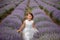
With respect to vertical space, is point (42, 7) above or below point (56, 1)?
below

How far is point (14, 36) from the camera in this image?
4.69 metres

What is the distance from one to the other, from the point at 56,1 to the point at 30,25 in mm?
4216

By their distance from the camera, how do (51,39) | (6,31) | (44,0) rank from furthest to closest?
(44,0)
(6,31)
(51,39)

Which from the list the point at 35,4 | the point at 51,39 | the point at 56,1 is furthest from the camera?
the point at 35,4

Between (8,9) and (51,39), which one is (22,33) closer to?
(51,39)

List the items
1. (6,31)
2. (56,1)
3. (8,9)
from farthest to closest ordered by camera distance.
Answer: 1. (8,9)
2. (56,1)
3. (6,31)

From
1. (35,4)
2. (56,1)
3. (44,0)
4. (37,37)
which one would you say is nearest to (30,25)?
(37,37)

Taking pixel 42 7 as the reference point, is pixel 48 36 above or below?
above

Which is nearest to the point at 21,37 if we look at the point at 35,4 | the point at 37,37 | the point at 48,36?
the point at 37,37

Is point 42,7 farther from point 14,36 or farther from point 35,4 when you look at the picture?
point 14,36

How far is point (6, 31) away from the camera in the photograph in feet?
16.5

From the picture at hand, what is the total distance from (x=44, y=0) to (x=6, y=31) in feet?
18.3

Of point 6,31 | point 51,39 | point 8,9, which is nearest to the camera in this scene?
point 51,39

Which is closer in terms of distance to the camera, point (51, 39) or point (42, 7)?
point (51, 39)
